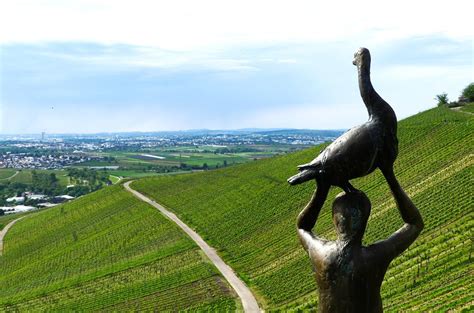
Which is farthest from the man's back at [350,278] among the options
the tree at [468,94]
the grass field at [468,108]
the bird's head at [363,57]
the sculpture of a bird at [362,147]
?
the tree at [468,94]

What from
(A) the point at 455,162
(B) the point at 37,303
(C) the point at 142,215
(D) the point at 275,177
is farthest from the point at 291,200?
(B) the point at 37,303

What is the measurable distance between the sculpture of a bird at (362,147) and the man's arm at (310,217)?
0.28 meters

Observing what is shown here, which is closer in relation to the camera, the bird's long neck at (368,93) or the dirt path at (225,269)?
the bird's long neck at (368,93)

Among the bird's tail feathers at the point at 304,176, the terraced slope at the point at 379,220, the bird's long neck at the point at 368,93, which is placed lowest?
the terraced slope at the point at 379,220

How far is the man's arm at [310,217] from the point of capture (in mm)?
6070

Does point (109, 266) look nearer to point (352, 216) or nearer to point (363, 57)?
point (352, 216)

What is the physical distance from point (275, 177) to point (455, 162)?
32521 millimetres

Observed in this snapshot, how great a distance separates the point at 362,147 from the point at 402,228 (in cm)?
139

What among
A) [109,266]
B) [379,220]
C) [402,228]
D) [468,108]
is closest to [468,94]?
[468,108]

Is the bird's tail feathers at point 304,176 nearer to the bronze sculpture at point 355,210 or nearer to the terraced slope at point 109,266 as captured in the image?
the bronze sculpture at point 355,210

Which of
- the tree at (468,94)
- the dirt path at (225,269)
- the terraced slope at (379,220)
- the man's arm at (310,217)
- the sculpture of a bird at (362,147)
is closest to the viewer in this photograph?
the sculpture of a bird at (362,147)

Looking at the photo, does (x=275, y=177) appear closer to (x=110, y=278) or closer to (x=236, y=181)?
(x=236, y=181)

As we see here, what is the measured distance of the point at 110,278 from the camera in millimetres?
52781

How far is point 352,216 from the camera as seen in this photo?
5660 millimetres
